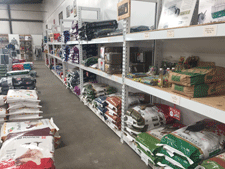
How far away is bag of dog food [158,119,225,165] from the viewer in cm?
124

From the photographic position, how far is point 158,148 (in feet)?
4.98

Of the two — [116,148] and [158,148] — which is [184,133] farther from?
[116,148]

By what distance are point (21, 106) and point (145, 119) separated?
1739 millimetres

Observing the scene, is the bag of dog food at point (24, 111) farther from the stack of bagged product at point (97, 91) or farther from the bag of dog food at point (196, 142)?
the bag of dog food at point (196, 142)

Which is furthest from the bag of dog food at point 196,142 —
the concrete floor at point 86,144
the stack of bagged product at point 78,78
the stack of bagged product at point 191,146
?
the stack of bagged product at point 78,78

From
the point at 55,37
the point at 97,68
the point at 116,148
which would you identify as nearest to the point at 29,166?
the point at 116,148

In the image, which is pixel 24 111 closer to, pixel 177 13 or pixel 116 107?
pixel 116 107

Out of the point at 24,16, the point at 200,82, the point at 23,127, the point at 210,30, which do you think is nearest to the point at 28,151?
the point at 23,127

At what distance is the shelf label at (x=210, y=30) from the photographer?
0.98m

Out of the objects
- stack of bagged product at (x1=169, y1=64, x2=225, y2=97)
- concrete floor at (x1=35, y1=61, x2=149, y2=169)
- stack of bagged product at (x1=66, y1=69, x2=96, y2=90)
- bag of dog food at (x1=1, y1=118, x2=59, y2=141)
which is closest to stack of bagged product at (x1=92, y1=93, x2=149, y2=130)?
concrete floor at (x1=35, y1=61, x2=149, y2=169)

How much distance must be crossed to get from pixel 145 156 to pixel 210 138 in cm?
62

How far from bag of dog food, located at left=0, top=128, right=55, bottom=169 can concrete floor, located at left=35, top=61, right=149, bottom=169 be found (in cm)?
54

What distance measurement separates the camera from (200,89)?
1215 millimetres

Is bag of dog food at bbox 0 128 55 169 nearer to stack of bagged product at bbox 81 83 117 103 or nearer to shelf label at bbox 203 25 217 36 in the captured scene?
shelf label at bbox 203 25 217 36
